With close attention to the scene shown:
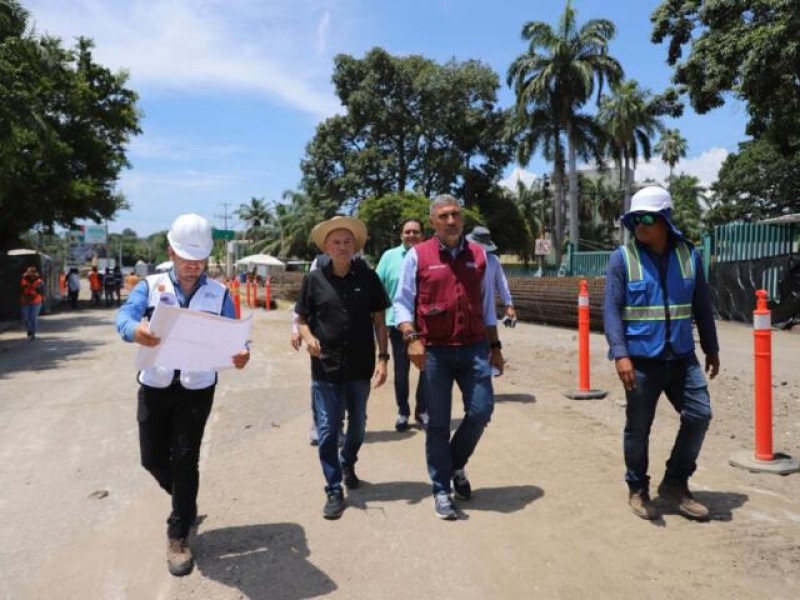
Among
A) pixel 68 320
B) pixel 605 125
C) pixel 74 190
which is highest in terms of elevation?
pixel 605 125

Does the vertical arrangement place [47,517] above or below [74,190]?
below

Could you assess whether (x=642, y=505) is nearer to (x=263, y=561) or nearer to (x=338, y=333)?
(x=338, y=333)

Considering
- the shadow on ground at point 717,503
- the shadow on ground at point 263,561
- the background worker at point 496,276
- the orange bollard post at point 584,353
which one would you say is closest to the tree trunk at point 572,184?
the orange bollard post at point 584,353

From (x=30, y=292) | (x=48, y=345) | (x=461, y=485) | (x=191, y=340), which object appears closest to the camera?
(x=191, y=340)

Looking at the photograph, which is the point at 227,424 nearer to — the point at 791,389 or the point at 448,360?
the point at 448,360

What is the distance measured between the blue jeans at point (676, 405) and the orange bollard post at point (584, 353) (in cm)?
338

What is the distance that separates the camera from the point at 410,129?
46.2 m

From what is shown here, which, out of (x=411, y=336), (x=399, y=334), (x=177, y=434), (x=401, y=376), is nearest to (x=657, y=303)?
(x=411, y=336)

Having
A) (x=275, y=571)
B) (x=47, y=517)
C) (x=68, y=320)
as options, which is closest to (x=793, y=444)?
(x=275, y=571)

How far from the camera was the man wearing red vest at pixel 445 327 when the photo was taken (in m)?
4.25

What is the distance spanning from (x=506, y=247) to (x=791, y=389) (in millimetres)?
39049

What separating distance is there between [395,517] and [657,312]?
1.98 meters

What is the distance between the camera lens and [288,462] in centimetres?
562

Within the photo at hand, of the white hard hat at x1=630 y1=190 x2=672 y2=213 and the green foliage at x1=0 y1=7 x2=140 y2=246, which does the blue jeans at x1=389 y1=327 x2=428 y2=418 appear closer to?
the white hard hat at x1=630 y1=190 x2=672 y2=213
